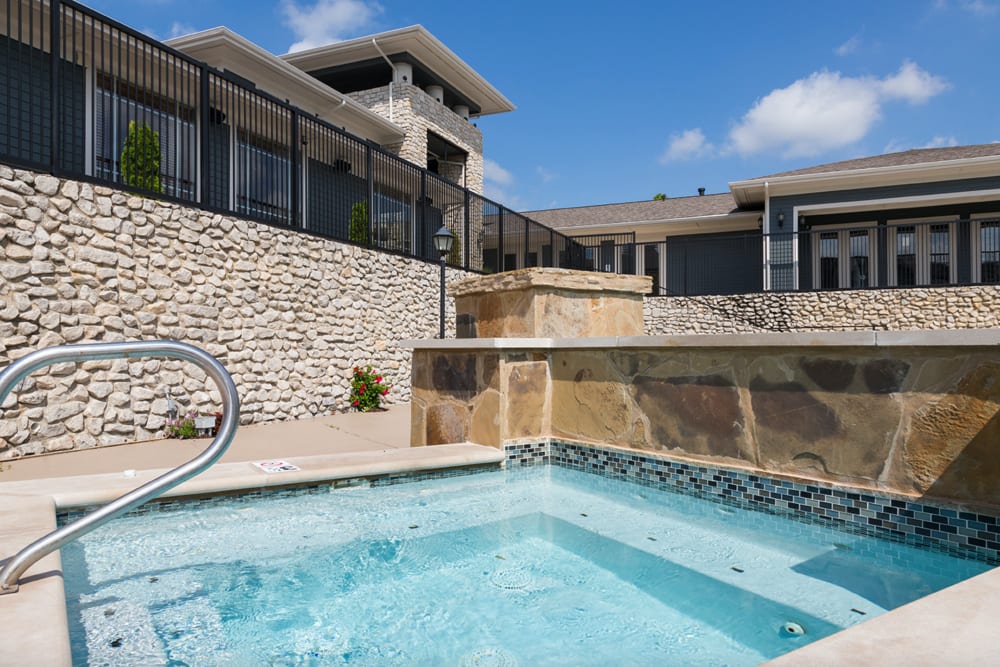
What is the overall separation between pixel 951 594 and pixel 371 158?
1077 cm

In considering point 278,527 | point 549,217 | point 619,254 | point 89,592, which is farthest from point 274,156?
point 549,217

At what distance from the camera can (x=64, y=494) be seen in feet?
10.3

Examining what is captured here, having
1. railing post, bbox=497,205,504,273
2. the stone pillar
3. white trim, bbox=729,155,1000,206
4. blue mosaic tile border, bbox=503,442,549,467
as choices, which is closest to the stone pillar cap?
the stone pillar

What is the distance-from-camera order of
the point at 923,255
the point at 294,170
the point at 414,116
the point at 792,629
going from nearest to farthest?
the point at 792,629, the point at 294,170, the point at 923,255, the point at 414,116

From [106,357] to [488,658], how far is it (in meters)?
1.69

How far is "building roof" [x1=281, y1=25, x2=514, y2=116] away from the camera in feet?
51.8

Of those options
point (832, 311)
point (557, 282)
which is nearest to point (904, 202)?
point (832, 311)

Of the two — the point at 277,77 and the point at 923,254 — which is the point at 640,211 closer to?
the point at 923,254

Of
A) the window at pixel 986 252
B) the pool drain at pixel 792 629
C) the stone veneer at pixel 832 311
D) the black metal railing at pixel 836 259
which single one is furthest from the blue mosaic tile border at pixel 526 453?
the window at pixel 986 252

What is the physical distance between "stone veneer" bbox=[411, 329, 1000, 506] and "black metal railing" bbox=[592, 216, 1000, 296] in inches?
475

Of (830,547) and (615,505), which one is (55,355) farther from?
(830,547)

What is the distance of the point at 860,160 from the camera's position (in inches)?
707

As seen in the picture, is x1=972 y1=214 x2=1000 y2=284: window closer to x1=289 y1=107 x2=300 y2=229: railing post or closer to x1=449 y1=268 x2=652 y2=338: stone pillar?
x1=449 y1=268 x2=652 y2=338: stone pillar

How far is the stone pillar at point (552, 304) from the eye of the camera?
5.14 meters
